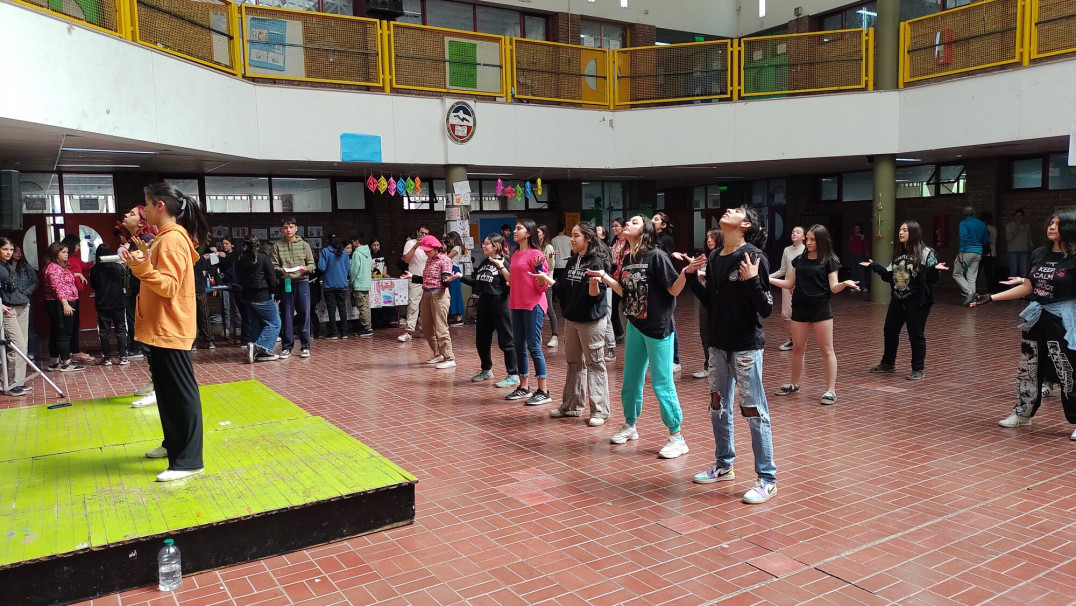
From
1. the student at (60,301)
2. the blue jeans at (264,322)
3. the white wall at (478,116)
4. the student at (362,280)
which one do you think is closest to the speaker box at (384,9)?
the white wall at (478,116)

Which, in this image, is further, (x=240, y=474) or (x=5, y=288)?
(x=5, y=288)

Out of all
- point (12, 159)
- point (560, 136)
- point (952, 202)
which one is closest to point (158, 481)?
point (12, 159)

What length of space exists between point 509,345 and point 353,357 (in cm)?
343

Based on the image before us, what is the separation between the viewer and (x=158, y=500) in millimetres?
4152

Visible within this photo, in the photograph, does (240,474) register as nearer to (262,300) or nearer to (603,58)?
(262,300)

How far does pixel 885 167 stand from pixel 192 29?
12809 mm

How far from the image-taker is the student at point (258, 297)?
10.3 meters

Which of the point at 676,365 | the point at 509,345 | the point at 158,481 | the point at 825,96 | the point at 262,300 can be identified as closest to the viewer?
the point at 158,481

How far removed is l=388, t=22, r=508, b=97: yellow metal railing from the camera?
44.5 feet

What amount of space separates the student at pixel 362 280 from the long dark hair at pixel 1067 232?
32.4 feet

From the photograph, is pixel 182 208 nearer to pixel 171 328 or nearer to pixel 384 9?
pixel 171 328

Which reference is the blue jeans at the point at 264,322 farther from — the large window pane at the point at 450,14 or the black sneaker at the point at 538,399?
the large window pane at the point at 450,14

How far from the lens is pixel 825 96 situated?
15.0 meters

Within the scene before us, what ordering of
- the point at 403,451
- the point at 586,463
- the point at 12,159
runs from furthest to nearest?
the point at 12,159, the point at 403,451, the point at 586,463
